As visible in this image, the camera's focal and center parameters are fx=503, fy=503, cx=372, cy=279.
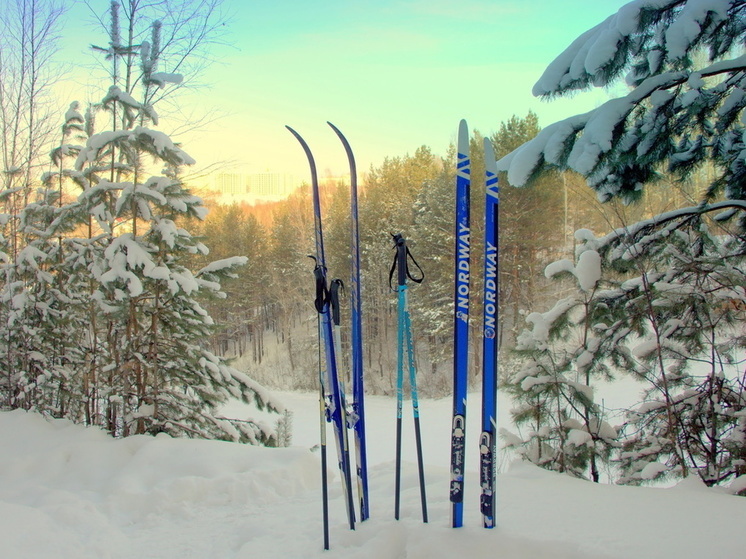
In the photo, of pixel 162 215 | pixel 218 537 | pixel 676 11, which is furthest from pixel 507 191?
pixel 218 537

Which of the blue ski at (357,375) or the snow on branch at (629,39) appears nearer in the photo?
the snow on branch at (629,39)

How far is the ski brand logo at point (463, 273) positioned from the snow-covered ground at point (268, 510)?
0.95m

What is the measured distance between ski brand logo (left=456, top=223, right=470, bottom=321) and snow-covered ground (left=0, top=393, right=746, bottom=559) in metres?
0.95

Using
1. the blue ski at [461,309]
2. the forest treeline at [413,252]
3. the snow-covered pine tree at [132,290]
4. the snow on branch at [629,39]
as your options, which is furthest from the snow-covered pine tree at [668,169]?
the forest treeline at [413,252]

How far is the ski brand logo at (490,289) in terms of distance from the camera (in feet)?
7.58

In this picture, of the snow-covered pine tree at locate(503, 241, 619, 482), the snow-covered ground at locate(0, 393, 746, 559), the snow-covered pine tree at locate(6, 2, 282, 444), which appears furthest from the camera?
the snow-covered pine tree at locate(6, 2, 282, 444)

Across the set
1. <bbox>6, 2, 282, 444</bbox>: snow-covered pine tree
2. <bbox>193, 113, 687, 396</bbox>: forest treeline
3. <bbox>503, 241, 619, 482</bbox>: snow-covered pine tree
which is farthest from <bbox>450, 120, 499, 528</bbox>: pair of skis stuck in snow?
<bbox>193, 113, 687, 396</bbox>: forest treeline

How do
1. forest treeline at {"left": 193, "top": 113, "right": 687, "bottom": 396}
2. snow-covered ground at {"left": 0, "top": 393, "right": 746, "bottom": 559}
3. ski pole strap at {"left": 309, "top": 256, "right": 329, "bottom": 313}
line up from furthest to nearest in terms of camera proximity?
forest treeline at {"left": 193, "top": 113, "right": 687, "bottom": 396}, ski pole strap at {"left": 309, "top": 256, "right": 329, "bottom": 313}, snow-covered ground at {"left": 0, "top": 393, "right": 746, "bottom": 559}

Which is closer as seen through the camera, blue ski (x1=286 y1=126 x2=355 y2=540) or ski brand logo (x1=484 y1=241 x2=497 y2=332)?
ski brand logo (x1=484 y1=241 x2=497 y2=332)

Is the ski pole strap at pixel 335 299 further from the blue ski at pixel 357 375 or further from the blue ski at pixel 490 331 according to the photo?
the blue ski at pixel 490 331

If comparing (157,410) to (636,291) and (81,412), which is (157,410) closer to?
(81,412)

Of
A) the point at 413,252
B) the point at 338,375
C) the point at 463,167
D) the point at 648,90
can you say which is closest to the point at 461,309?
the point at 463,167

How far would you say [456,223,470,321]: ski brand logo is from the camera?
91.7 inches

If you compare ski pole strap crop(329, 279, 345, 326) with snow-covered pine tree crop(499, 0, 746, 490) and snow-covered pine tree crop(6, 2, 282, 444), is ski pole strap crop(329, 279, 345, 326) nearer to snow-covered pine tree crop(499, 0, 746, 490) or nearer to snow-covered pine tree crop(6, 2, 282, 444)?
snow-covered pine tree crop(499, 0, 746, 490)
